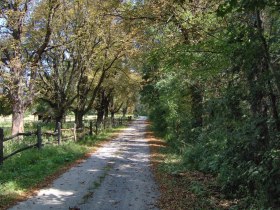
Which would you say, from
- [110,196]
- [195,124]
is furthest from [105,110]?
[110,196]

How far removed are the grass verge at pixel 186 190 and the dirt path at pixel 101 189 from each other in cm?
32

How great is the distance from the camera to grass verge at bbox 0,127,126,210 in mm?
9102

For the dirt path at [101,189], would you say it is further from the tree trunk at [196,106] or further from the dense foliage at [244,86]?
the tree trunk at [196,106]

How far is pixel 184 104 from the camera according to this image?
2038 centimetres

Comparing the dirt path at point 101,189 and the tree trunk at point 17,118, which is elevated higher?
the tree trunk at point 17,118

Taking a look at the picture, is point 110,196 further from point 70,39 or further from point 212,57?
point 70,39

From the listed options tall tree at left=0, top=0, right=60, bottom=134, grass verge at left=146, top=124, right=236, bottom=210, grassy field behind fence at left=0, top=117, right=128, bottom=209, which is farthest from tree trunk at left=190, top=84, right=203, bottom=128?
tall tree at left=0, top=0, right=60, bottom=134

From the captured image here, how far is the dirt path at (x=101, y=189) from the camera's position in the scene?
829 centimetres

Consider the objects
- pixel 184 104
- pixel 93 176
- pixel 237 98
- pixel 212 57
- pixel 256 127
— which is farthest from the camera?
pixel 184 104

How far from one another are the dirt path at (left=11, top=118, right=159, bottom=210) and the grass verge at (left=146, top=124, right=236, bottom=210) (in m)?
0.32

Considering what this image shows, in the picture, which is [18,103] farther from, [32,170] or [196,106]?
[196,106]

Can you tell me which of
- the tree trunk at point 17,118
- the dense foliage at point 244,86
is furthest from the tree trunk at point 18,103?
the dense foliage at point 244,86

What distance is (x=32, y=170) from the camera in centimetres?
1199

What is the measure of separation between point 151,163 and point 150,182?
4.43m
